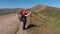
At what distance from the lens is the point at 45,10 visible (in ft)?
141

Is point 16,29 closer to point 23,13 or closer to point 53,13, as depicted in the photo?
point 23,13

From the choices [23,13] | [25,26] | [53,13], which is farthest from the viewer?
[53,13]

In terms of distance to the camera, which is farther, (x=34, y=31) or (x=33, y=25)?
(x=33, y=25)

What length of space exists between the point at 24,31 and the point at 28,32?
0.63 m

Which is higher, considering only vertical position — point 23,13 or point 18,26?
point 23,13

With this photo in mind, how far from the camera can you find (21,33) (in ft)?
77.2

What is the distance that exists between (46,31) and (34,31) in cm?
121

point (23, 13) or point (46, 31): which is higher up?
point (23, 13)

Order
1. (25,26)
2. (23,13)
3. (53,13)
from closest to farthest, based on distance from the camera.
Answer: (23,13) < (25,26) < (53,13)

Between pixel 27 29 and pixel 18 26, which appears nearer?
pixel 27 29

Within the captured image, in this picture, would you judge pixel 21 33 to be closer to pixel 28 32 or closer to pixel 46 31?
pixel 28 32

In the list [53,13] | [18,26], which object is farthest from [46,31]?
[53,13]

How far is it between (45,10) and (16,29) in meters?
18.2

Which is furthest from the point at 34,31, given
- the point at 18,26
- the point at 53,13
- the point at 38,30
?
Answer: the point at 53,13
